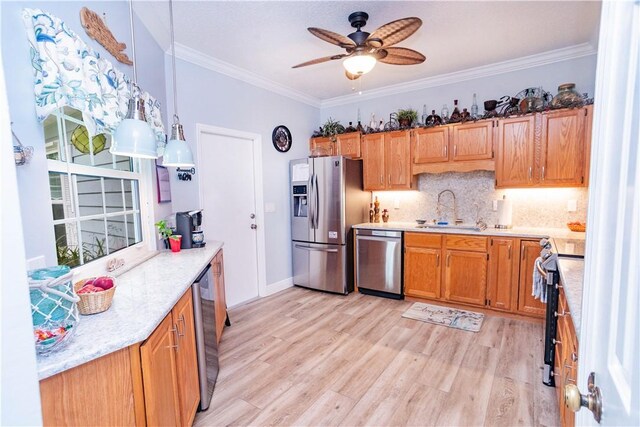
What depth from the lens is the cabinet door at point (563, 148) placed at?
118 inches

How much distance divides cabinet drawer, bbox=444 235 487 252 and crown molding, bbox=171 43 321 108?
281 centimetres

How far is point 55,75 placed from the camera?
1309 mm

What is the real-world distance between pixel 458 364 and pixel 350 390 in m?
0.91

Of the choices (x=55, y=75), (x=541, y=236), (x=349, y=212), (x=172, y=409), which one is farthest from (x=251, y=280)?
(x=541, y=236)

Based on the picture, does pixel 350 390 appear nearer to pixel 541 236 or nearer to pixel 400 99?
pixel 541 236

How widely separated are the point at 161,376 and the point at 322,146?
380 centimetres

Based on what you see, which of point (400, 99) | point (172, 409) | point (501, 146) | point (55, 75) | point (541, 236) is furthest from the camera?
point (400, 99)

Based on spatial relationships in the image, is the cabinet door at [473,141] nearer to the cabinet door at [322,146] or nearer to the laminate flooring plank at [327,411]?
the cabinet door at [322,146]

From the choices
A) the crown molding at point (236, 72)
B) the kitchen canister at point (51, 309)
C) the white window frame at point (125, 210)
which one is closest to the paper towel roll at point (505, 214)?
the crown molding at point (236, 72)

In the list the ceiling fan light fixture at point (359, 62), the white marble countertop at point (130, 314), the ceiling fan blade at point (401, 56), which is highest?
the ceiling fan blade at point (401, 56)

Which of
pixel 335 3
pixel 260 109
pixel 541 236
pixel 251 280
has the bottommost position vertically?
pixel 251 280

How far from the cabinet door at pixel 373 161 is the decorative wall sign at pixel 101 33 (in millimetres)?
2884

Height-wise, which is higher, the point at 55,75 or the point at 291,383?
the point at 55,75

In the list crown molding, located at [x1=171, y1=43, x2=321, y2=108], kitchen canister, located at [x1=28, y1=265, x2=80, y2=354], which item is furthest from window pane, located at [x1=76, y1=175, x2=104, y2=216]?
crown molding, located at [x1=171, y1=43, x2=321, y2=108]
